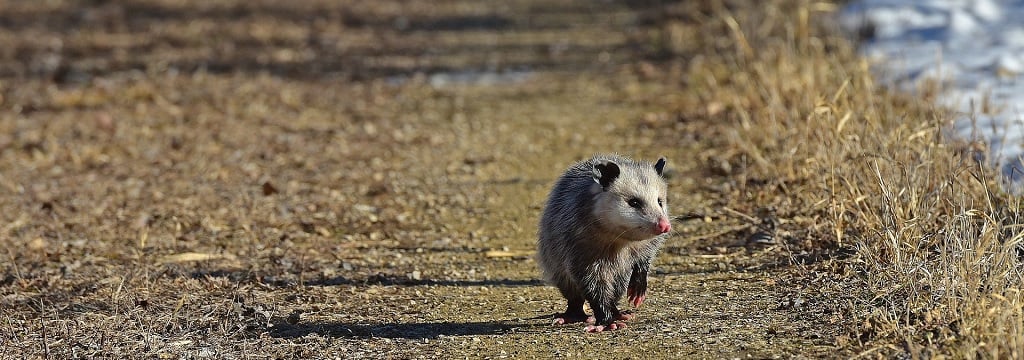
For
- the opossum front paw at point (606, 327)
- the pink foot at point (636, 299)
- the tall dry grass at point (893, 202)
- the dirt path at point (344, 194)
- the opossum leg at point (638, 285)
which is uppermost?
the tall dry grass at point (893, 202)

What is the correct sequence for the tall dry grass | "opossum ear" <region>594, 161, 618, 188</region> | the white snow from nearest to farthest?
the tall dry grass
"opossum ear" <region>594, 161, 618, 188</region>
the white snow

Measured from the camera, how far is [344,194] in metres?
7.89

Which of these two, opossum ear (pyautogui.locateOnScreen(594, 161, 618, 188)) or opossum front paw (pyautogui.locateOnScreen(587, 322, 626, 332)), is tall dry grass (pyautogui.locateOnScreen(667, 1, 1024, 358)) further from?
opossum ear (pyautogui.locateOnScreen(594, 161, 618, 188))

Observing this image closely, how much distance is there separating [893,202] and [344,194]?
387cm

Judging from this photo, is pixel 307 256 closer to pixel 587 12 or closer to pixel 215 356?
pixel 215 356

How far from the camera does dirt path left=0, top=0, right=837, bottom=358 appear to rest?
5.18 meters

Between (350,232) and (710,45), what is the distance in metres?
6.29

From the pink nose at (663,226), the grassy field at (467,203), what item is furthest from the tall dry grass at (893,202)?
the pink nose at (663,226)

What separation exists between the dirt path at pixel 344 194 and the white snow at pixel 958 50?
1.63 metres

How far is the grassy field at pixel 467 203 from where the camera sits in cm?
499

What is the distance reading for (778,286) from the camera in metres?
5.60

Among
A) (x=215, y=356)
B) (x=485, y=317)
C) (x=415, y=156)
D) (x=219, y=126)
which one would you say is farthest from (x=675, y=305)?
(x=219, y=126)

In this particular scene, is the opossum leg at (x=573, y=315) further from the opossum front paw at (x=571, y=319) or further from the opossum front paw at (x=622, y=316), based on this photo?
the opossum front paw at (x=622, y=316)

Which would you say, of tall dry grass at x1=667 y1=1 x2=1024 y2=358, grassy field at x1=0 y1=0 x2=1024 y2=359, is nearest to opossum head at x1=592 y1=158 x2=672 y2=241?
grassy field at x1=0 y1=0 x2=1024 y2=359
